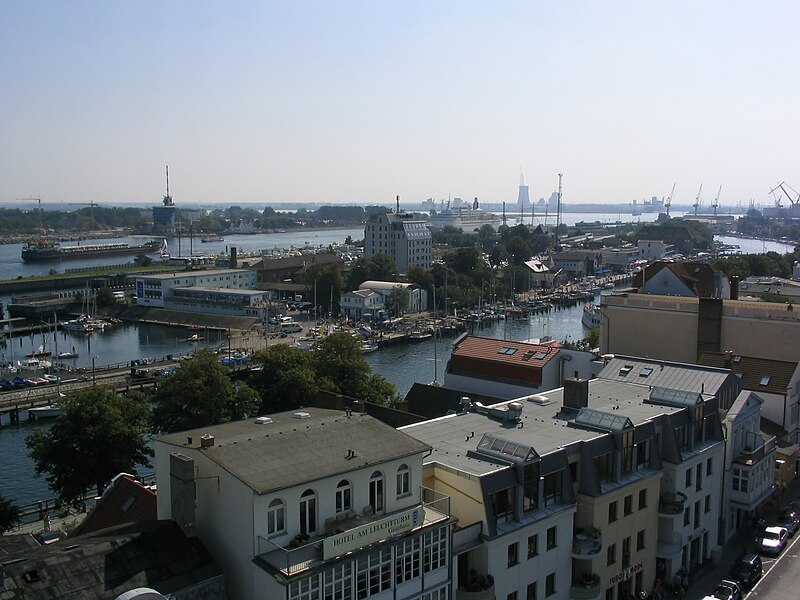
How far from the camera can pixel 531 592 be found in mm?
10492

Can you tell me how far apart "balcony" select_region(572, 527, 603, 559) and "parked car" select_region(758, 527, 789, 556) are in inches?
189

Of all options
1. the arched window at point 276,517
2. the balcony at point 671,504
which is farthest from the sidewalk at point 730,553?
the arched window at point 276,517

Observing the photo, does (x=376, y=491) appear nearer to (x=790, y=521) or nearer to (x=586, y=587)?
(x=586, y=587)

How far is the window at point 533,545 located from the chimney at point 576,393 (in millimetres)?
3129

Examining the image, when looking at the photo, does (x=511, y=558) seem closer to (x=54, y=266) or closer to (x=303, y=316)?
(x=303, y=316)

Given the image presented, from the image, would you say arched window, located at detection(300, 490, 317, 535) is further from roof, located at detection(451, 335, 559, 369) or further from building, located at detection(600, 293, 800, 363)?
building, located at detection(600, 293, 800, 363)

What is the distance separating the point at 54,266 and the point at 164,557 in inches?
3522

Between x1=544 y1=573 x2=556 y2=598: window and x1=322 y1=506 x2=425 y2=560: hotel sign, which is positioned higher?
x1=322 y1=506 x2=425 y2=560: hotel sign

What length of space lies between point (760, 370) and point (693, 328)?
2849mm

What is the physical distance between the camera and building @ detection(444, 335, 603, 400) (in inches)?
707

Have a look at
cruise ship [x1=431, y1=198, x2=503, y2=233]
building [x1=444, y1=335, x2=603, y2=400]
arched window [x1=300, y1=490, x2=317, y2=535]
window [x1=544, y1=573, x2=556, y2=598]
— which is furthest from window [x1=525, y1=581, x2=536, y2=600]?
cruise ship [x1=431, y1=198, x2=503, y2=233]

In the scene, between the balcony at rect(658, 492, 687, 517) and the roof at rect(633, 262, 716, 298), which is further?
the roof at rect(633, 262, 716, 298)

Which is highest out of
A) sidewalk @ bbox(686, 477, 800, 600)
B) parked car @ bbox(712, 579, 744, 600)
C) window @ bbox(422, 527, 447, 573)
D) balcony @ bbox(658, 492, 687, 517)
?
window @ bbox(422, 527, 447, 573)

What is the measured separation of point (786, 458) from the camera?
16.5 metres
